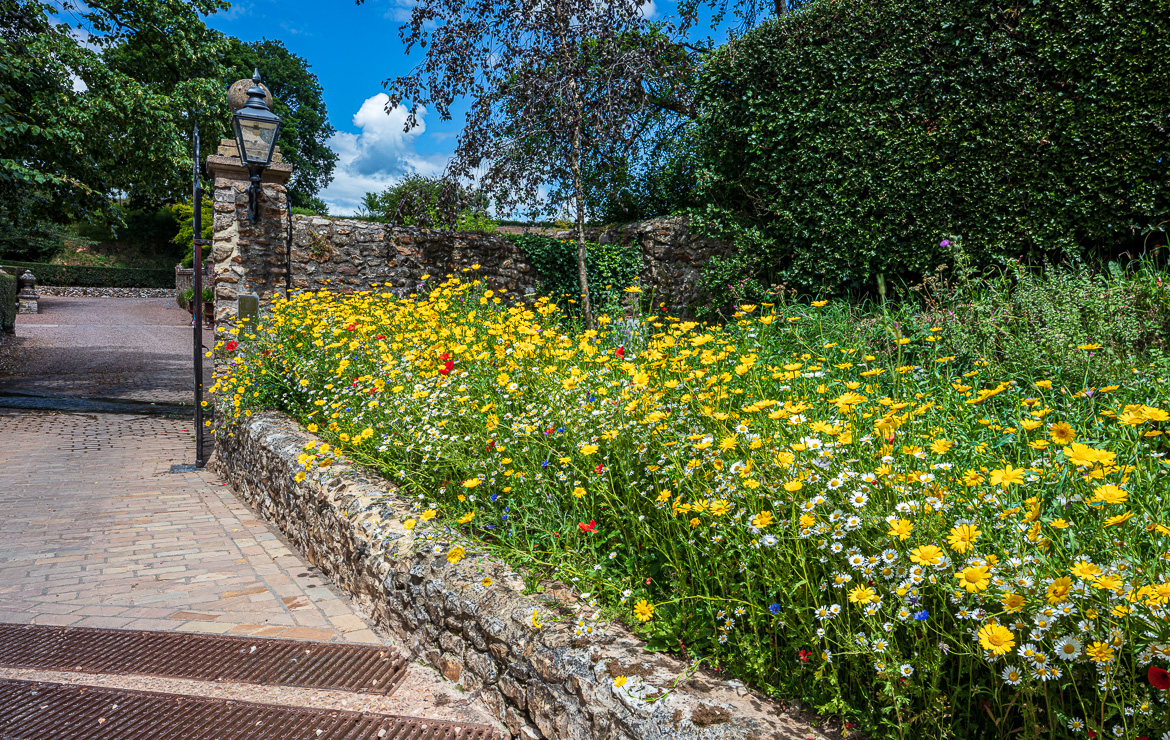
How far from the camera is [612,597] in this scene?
2.17 meters

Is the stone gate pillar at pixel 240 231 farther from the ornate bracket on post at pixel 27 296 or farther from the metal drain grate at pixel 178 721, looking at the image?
the ornate bracket on post at pixel 27 296

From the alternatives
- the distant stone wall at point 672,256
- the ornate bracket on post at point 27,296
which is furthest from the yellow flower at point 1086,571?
the ornate bracket on post at point 27,296

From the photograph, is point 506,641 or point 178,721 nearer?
point 506,641

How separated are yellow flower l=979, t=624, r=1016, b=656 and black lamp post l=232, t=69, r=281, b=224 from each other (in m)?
7.41

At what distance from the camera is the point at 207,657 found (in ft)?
9.21

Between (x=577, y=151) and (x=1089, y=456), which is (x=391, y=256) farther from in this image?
(x=1089, y=456)

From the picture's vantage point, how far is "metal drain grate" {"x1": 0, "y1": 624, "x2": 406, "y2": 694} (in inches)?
104

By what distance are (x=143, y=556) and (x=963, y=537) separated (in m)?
4.71

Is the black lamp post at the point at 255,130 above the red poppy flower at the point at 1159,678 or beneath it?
above

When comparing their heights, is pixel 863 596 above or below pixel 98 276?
below

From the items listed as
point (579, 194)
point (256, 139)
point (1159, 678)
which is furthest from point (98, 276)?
point (1159, 678)

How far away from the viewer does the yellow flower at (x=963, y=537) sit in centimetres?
138

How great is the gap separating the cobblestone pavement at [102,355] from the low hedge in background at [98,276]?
7.13m

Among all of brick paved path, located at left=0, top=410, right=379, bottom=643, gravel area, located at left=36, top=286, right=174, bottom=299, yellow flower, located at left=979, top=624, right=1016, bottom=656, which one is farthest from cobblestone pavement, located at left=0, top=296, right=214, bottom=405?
yellow flower, located at left=979, top=624, right=1016, bottom=656
